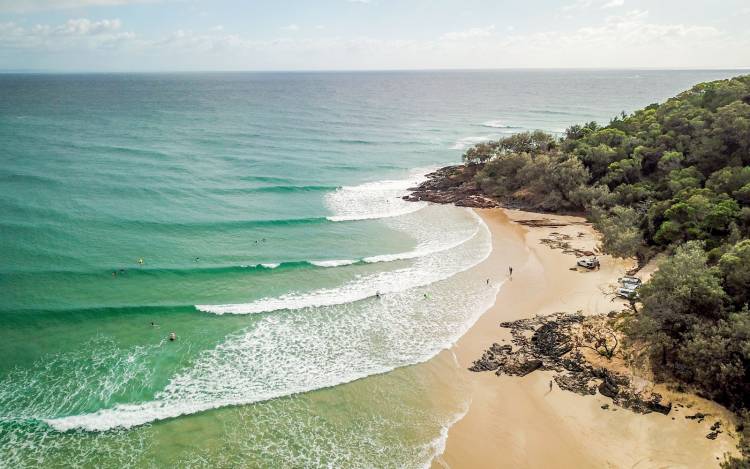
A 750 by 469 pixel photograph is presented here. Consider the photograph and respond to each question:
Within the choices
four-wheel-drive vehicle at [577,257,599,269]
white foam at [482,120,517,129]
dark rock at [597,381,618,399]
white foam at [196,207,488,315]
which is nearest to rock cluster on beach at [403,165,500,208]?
white foam at [196,207,488,315]

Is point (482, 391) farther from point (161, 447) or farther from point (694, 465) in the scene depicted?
point (161, 447)

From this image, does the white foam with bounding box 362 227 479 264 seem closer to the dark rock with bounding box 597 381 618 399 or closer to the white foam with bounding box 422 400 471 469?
the white foam with bounding box 422 400 471 469

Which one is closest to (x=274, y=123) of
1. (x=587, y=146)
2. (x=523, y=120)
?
(x=523, y=120)

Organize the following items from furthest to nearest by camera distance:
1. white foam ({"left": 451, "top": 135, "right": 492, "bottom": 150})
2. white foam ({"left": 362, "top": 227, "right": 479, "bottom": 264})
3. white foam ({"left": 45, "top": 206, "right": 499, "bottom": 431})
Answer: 1. white foam ({"left": 451, "top": 135, "right": 492, "bottom": 150})
2. white foam ({"left": 362, "top": 227, "right": 479, "bottom": 264})
3. white foam ({"left": 45, "top": 206, "right": 499, "bottom": 431})

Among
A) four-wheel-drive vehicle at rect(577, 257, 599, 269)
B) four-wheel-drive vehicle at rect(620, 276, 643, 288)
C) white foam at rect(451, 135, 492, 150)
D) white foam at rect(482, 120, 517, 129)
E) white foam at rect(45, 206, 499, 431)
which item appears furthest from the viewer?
white foam at rect(482, 120, 517, 129)

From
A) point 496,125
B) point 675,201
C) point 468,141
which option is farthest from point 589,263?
point 496,125

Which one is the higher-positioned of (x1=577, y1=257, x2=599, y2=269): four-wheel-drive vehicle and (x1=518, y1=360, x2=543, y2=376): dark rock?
(x1=577, y1=257, x2=599, y2=269): four-wheel-drive vehicle

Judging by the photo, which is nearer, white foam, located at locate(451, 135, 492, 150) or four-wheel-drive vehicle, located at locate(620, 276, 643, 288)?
four-wheel-drive vehicle, located at locate(620, 276, 643, 288)
